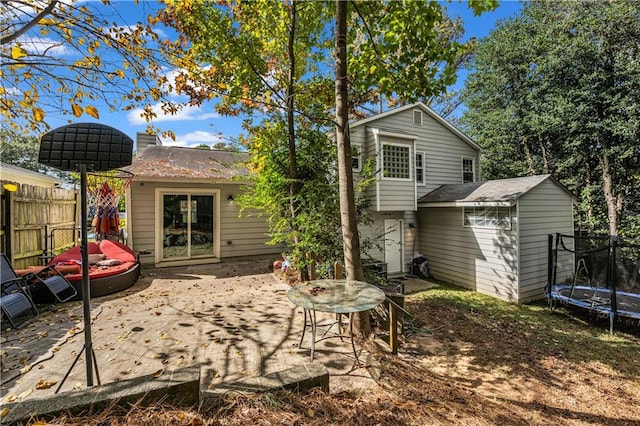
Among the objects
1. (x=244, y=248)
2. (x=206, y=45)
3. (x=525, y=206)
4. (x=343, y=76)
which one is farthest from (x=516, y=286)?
(x=206, y=45)

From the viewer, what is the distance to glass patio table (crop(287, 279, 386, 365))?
3.04 meters

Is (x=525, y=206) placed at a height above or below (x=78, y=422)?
above

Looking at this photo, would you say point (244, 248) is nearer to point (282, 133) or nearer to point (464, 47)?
point (282, 133)

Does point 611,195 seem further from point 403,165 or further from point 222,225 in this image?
point 222,225

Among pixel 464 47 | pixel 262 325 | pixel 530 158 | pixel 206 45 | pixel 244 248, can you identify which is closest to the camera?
pixel 464 47

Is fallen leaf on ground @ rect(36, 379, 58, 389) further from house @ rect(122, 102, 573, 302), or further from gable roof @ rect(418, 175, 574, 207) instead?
gable roof @ rect(418, 175, 574, 207)

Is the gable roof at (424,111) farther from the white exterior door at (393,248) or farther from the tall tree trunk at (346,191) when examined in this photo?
the tall tree trunk at (346,191)

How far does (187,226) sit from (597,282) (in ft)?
40.5

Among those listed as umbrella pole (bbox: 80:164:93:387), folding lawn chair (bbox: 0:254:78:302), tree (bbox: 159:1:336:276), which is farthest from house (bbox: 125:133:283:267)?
umbrella pole (bbox: 80:164:93:387)

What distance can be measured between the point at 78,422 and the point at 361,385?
230cm

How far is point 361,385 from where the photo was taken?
9.53ft

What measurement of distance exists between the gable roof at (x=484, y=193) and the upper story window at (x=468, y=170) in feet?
5.94

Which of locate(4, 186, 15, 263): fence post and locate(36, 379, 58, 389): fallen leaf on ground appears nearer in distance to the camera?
locate(36, 379, 58, 389): fallen leaf on ground

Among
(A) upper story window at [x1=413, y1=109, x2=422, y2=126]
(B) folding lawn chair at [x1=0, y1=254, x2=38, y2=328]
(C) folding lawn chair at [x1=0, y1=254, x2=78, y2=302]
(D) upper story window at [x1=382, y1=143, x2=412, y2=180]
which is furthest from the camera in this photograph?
(A) upper story window at [x1=413, y1=109, x2=422, y2=126]
